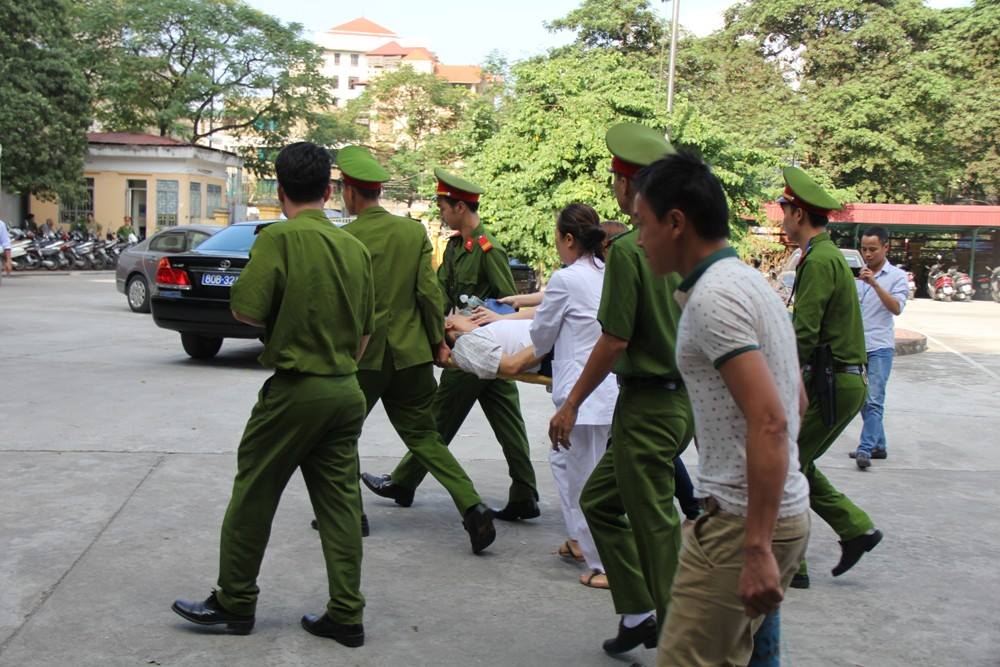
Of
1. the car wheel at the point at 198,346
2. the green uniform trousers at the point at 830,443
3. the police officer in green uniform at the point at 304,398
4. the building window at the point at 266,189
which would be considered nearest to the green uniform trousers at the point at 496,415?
the green uniform trousers at the point at 830,443

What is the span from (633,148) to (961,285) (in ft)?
114

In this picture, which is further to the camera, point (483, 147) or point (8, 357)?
point (483, 147)

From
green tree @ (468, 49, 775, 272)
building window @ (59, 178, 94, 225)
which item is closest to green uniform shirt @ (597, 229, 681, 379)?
green tree @ (468, 49, 775, 272)

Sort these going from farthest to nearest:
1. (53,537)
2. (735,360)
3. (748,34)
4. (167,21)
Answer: (167,21) → (748,34) → (53,537) → (735,360)

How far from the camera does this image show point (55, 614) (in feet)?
13.5

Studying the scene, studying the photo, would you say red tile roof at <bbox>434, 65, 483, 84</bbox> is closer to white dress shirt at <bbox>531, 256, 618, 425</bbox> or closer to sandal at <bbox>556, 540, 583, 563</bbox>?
sandal at <bbox>556, 540, 583, 563</bbox>

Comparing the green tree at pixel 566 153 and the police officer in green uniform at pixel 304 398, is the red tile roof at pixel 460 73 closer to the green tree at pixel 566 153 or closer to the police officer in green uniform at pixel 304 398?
the green tree at pixel 566 153

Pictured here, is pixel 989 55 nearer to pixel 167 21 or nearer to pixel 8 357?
pixel 167 21

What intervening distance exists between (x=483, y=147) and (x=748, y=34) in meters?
22.4

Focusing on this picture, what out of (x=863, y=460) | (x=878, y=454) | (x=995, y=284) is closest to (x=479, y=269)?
(x=863, y=460)

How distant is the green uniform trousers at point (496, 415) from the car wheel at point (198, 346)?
6604 millimetres

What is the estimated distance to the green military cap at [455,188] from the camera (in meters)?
5.74

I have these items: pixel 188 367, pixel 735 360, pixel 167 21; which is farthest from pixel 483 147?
pixel 167 21

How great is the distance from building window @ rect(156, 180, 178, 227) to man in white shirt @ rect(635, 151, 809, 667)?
44207 mm
